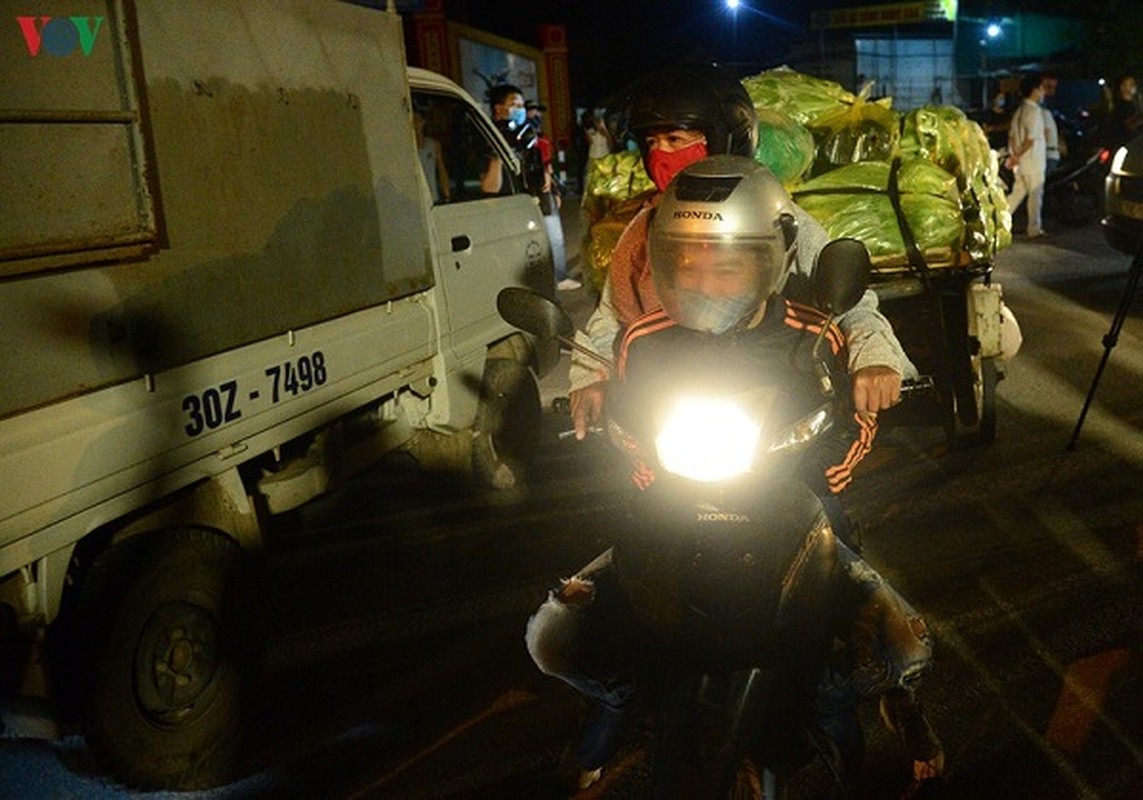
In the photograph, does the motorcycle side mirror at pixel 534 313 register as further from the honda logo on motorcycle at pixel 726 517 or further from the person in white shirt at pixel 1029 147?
the person in white shirt at pixel 1029 147

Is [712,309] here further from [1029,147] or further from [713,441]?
[1029,147]

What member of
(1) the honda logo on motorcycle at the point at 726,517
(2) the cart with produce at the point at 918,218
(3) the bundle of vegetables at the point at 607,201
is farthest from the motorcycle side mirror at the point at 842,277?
(3) the bundle of vegetables at the point at 607,201

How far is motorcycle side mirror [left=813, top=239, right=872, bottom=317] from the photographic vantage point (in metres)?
2.42

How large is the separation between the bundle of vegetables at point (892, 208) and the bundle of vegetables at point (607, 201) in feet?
3.61

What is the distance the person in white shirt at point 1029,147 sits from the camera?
554 inches

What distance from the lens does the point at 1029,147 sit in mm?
14172

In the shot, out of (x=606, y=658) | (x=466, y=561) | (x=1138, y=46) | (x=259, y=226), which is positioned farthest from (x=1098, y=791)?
(x=1138, y=46)

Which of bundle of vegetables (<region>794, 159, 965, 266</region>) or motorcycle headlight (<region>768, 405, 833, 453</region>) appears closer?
motorcycle headlight (<region>768, 405, 833, 453</region>)

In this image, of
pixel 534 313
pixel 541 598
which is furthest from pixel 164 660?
pixel 534 313

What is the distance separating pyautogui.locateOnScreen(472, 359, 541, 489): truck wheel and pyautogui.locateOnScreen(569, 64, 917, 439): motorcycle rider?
233 cm

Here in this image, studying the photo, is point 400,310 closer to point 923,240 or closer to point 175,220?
point 175,220

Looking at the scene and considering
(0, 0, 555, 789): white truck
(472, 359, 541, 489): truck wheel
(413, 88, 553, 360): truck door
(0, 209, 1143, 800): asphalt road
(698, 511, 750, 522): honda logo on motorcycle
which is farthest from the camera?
(472, 359, 541, 489): truck wheel

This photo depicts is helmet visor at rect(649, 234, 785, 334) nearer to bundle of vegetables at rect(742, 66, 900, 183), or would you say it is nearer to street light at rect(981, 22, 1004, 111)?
bundle of vegetables at rect(742, 66, 900, 183)

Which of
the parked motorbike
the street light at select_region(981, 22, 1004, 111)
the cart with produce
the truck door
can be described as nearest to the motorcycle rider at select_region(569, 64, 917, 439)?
the truck door
